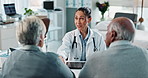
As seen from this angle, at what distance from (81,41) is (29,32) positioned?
45.6 inches

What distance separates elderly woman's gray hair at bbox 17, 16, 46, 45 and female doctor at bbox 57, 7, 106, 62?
41.1 inches

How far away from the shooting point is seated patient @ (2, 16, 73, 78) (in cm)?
154

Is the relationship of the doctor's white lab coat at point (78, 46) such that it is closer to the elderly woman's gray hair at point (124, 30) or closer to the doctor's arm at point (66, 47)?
the doctor's arm at point (66, 47)

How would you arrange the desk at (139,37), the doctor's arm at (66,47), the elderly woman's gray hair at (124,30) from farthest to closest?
the desk at (139,37) < the doctor's arm at (66,47) < the elderly woman's gray hair at (124,30)

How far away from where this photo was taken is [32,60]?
155 cm

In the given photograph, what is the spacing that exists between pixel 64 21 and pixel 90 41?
4.25 metres

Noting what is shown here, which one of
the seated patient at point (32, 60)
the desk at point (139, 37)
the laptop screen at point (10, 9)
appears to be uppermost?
the laptop screen at point (10, 9)

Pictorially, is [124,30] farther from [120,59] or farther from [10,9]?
[10,9]

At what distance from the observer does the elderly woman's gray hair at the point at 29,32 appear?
161 cm

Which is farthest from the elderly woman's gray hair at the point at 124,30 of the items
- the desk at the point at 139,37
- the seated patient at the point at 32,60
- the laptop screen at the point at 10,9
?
the laptop screen at the point at 10,9

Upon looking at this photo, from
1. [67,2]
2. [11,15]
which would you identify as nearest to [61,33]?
[67,2]

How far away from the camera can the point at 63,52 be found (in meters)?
2.62

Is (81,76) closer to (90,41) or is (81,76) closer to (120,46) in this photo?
(120,46)

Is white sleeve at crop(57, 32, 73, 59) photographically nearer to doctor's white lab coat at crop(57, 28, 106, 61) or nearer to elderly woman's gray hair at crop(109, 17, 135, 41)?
doctor's white lab coat at crop(57, 28, 106, 61)
